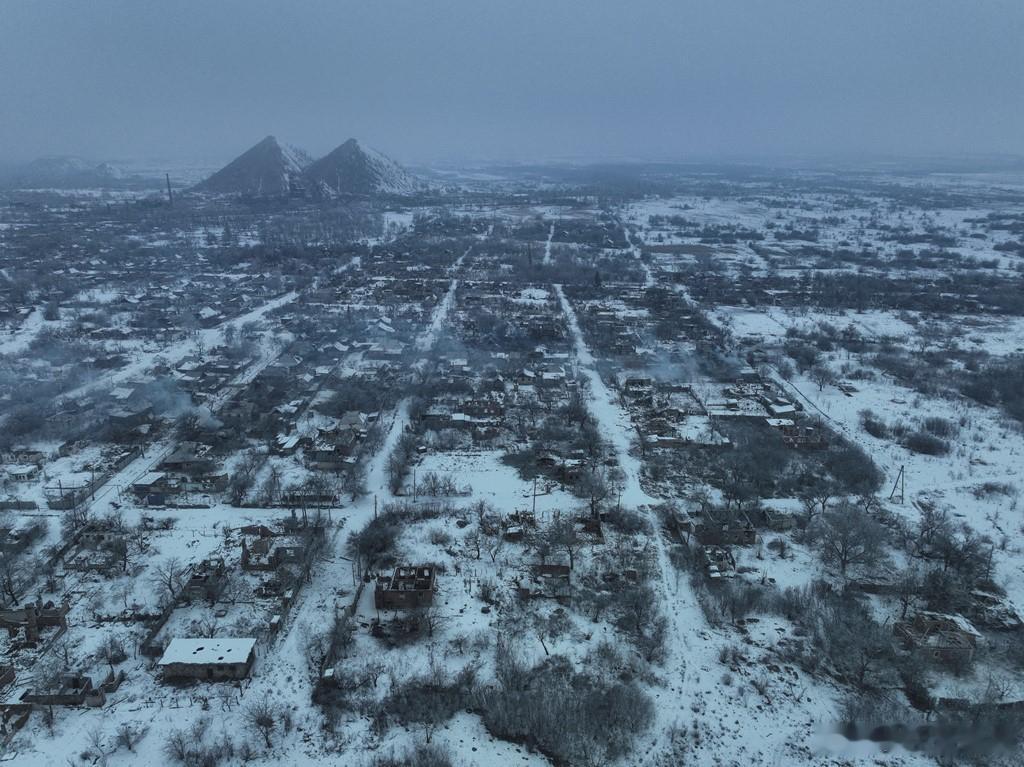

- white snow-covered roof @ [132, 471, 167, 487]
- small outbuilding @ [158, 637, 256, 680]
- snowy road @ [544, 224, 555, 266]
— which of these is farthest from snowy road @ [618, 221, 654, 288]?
small outbuilding @ [158, 637, 256, 680]

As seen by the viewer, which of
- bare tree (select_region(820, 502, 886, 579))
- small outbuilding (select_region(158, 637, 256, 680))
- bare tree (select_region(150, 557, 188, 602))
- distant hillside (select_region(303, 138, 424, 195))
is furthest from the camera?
distant hillside (select_region(303, 138, 424, 195))

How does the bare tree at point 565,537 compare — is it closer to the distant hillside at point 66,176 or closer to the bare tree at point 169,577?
the bare tree at point 169,577

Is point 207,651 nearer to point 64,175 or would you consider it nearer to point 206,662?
point 206,662

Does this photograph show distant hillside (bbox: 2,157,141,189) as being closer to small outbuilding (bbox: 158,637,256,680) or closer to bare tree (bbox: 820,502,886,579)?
small outbuilding (bbox: 158,637,256,680)

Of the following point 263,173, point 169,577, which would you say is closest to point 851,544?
point 169,577

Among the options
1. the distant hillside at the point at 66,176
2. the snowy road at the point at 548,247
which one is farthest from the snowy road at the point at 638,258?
the distant hillside at the point at 66,176

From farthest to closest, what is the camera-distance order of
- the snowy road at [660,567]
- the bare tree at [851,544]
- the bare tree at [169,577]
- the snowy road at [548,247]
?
the snowy road at [548,247] < the bare tree at [851,544] < the bare tree at [169,577] < the snowy road at [660,567]
